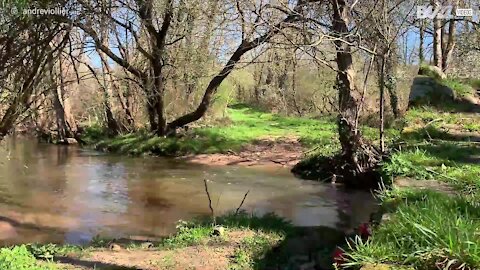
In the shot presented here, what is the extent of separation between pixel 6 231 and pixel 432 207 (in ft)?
25.7

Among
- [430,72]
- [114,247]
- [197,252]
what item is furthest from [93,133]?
[197,252]

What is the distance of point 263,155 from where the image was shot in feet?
63.1

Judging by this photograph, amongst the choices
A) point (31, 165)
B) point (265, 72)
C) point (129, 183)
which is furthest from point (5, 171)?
point (265, 72)

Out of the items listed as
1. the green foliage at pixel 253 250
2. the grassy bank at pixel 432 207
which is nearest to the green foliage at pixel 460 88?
the grassy bank at pixel 432 207

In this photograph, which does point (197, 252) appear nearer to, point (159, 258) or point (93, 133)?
point (159, 258)

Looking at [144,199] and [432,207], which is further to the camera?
[144,199]

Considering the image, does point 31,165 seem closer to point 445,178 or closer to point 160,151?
point 160,151

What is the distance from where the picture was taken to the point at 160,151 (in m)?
20.7

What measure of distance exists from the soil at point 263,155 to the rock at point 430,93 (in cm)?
472

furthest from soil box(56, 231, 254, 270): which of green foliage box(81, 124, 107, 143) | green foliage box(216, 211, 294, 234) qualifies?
green foliage box(81, 124, 107, 143)

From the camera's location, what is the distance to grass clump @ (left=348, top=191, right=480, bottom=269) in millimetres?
3260

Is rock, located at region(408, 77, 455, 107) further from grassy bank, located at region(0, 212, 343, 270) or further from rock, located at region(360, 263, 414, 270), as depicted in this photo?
rock, located at region(360, 263, 414, 270)

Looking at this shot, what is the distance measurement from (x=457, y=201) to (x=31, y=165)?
1613 centimetres

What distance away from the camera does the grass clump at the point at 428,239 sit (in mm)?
3260
